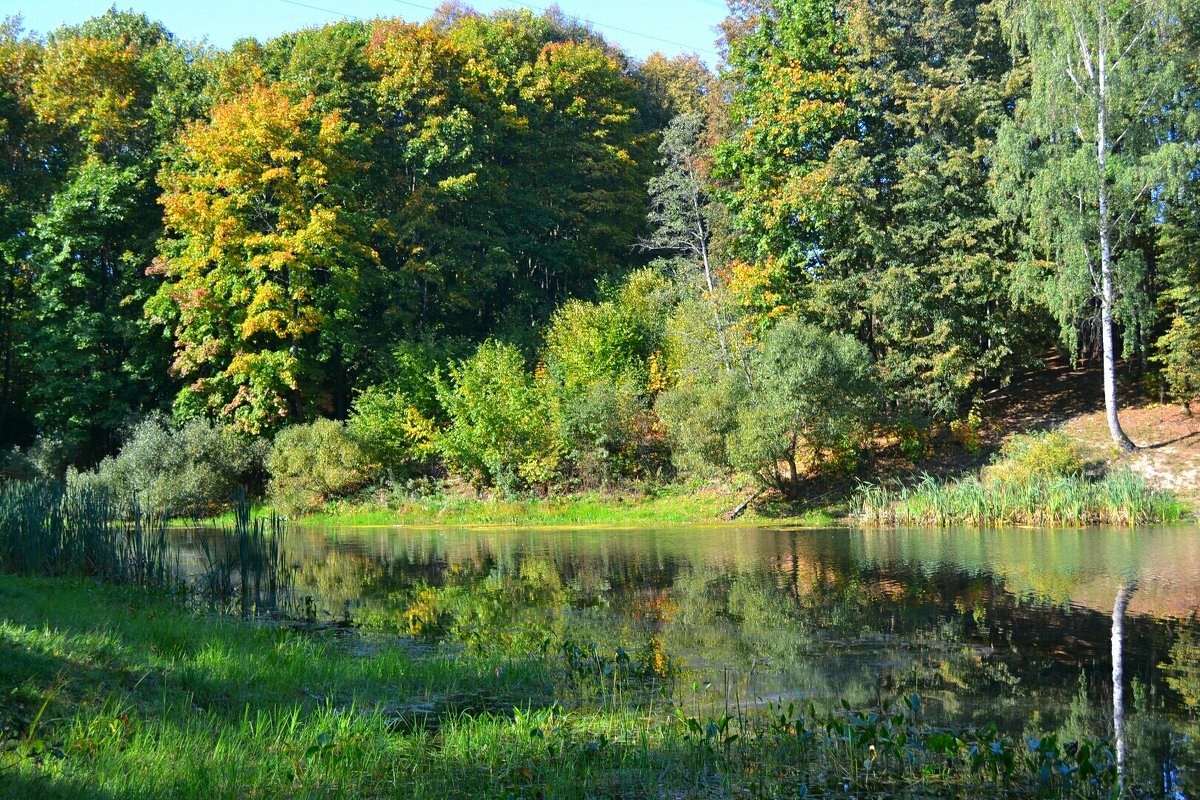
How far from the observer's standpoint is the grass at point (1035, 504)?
22766mm

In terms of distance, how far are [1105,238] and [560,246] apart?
24414 mm

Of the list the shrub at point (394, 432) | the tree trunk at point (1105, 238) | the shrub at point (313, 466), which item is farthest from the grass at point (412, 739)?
the shrub at point (394, 432)

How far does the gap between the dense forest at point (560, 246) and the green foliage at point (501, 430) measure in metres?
0.15

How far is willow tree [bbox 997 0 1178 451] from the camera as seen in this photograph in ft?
91.7

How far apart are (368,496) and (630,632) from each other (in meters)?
25.6

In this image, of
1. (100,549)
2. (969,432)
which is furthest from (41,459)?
(969,432)

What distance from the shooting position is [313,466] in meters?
34.6

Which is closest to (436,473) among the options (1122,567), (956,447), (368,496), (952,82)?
(368,496)

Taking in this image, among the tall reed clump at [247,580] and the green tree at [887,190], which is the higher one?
the green tree at [887,190]

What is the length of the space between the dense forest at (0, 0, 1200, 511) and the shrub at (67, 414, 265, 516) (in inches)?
5.5

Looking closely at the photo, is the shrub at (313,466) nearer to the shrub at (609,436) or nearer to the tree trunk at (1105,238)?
the shrub at (609,436)

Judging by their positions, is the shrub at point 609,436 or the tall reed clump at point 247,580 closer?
the tall reed clump at point 247,580

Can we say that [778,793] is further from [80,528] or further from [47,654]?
[80,528]

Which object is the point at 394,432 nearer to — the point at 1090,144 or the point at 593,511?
the point at 593,511
